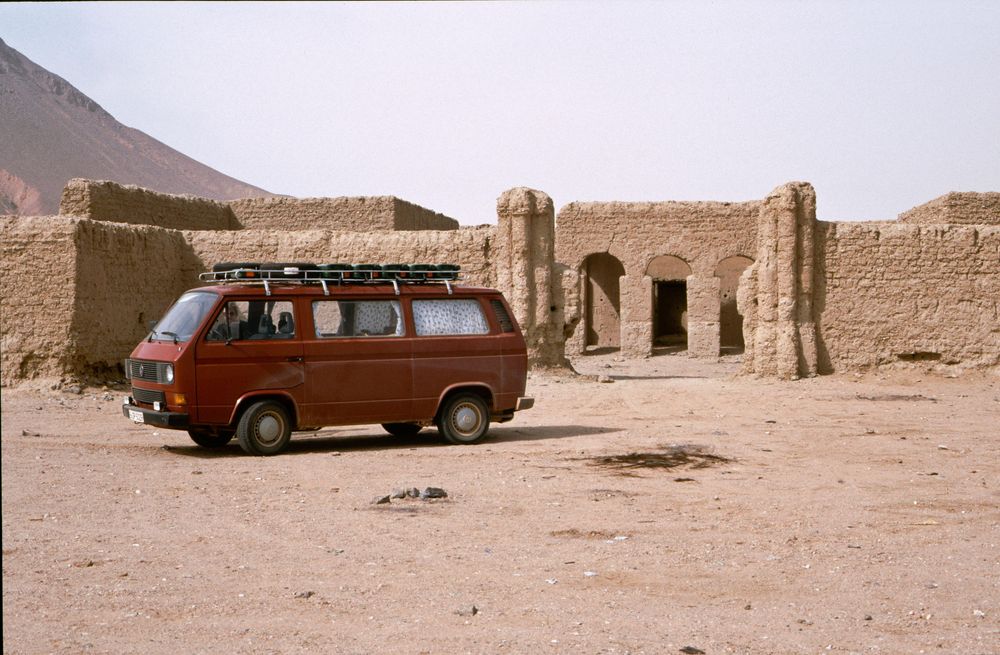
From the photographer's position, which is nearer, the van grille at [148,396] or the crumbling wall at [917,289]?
the van grille at [148,396]

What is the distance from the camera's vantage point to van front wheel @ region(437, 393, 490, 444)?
997 cm

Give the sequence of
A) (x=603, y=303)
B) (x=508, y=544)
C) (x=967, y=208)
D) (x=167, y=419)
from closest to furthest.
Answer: (x=508, y=544) < (x=167, y=419) < (x=967, y=208) < (x=603, y=303)

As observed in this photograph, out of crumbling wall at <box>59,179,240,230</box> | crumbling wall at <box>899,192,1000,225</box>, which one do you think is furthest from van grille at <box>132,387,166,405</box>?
crumbling wall at <box>899,192,1000,225</box>

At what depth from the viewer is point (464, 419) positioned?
33.0 feet

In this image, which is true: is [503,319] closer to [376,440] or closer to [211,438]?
[376,440]

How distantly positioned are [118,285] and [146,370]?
6.96 metres

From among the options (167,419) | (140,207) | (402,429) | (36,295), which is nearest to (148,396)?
(167,419)

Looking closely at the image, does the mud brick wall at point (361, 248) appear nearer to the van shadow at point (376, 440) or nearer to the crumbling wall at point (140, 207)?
the crumbling wall at point (140, 207)

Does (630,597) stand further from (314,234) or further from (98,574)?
(314,234)

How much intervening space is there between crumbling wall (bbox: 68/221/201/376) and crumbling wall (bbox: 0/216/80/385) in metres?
0.14

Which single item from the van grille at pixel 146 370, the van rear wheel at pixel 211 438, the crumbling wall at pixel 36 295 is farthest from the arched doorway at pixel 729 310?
A: the van grille at pixel 146 370

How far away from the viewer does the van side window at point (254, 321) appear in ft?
29.4

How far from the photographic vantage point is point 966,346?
656 inches

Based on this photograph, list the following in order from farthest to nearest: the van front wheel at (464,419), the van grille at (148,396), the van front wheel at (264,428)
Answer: the van front wheel at (464,419) < the van front wheel at (264,428) < the van grille at (148,396)
